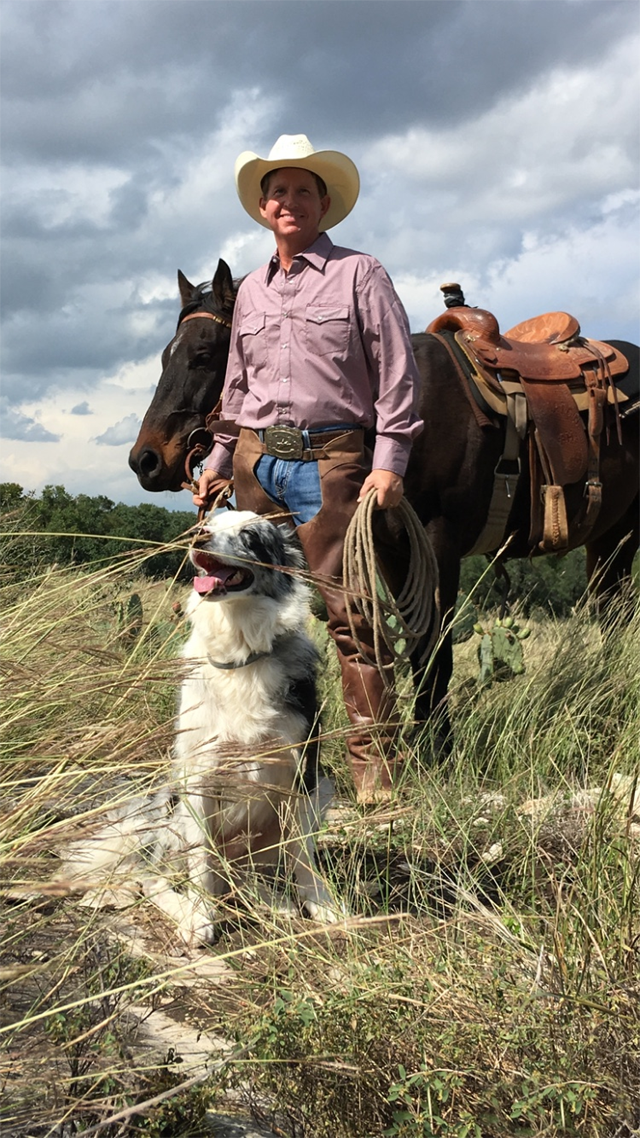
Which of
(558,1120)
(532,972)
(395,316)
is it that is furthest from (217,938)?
(395,316)

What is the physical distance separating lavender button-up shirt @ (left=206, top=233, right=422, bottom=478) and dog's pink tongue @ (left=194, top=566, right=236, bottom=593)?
0.87 meters

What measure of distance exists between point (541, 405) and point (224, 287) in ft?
5.66

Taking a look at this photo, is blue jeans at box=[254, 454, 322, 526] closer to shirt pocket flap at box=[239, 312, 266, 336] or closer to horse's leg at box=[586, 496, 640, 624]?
shirt pocket flap at box=[239, 312, 266, 336]

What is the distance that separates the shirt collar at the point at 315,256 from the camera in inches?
146

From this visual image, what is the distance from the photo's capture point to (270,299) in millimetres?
3809

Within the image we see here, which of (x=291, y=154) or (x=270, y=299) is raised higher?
(x=291, y=154)

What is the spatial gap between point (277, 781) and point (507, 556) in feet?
8.90

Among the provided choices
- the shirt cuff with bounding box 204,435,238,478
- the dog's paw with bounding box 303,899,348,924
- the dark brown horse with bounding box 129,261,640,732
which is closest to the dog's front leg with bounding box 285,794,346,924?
the dog's paw with bounding box 303,899,348,924

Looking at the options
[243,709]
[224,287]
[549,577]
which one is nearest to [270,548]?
[243,709]

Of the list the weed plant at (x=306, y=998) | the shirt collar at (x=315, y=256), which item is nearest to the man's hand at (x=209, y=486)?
the shirt collar at (x=315, y=256)

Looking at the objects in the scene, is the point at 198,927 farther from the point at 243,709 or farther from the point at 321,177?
the point at 321,177

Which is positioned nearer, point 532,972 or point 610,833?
point 532,972

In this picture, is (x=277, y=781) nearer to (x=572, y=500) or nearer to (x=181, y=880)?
(x=181, y=880)

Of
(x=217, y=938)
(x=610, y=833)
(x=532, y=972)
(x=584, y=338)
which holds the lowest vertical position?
(x=217, y=938)
